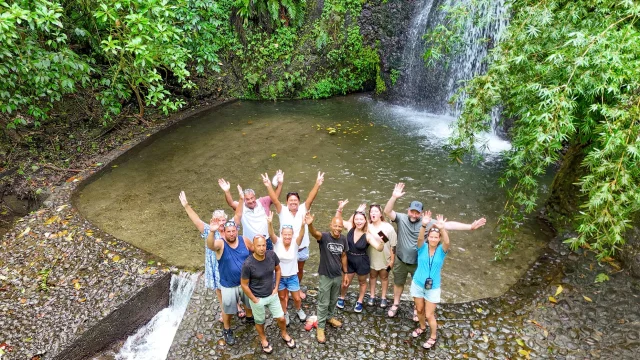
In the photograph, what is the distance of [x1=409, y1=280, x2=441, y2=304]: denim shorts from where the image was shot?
513 centimetres

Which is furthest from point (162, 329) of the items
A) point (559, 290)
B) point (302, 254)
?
point (559, 290)

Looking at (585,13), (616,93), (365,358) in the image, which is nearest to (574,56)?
(616,93)

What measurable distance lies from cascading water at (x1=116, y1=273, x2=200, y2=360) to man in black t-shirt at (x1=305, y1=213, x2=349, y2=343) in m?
2.33

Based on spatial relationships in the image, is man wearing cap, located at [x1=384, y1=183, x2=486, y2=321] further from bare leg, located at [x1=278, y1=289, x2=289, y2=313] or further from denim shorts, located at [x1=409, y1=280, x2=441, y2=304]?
bare leg, located at [x1=278, y1=289, x2=289, y2=313]

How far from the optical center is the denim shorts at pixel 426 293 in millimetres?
5129

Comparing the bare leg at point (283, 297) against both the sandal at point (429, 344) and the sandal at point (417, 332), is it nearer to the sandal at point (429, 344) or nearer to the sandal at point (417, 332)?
the sandal at point (417, 332)

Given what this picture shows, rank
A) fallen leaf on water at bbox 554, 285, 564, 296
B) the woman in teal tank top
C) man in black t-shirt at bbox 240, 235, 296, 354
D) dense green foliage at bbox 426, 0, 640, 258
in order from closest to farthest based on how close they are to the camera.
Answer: dense green foliage at bbox 426, 0, 640, 258, man in black t-shirt at bbox 240, 235, 296, 354, the woman in teal tank top, fallen leaf on water at bbox 554, 285, 564, 296

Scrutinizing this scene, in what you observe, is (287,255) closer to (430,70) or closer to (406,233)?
(406,233)

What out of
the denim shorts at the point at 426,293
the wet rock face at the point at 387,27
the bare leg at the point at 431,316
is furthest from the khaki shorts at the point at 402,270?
the wet rock face at the point at 387,27

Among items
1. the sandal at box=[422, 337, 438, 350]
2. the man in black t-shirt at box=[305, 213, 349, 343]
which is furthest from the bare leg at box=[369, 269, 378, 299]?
the sandal at box=[422, 337, 438, 350]

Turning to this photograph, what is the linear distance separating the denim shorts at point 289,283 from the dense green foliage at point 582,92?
3.22 m

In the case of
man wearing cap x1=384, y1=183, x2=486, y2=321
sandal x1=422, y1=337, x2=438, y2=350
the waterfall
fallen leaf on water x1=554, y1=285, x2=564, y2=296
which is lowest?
sandal x1=422, y1=337, x2=438, y2=350

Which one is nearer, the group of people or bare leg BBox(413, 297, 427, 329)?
the group of people

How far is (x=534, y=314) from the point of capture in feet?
19.2
